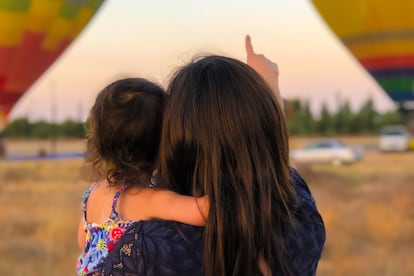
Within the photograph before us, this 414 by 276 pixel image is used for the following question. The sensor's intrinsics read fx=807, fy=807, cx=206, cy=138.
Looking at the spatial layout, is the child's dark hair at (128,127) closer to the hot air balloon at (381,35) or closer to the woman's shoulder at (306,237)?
the woman's shoulder at (306,237)

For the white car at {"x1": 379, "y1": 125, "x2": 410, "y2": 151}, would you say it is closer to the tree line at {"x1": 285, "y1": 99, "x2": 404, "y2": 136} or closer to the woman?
the tree line at {"x1": 285, "y1": 99, "x2": 404, "y2": 136}

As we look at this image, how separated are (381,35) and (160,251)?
33.7ft

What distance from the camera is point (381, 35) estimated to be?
35.4 ft

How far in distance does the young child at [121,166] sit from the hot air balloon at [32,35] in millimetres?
8438

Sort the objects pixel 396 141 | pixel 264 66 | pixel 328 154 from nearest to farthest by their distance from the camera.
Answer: pixel 264 66, pixel 328 154, pixel 396 141

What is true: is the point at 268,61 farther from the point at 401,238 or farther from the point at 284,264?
the point at 401,238

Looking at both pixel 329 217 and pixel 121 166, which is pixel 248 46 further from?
pixel 329 217

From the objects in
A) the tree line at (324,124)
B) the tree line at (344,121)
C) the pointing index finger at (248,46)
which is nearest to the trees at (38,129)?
the tree line at (324,124)

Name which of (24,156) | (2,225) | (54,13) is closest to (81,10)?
(54,13)

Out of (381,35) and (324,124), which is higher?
(381,35)

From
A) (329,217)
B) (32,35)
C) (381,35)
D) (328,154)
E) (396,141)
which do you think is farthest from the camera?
(396,141)

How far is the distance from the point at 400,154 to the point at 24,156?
7.95 metres

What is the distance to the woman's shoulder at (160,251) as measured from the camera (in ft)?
2.95

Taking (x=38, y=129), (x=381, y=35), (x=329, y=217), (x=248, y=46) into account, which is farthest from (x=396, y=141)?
(x=248, y=46)
